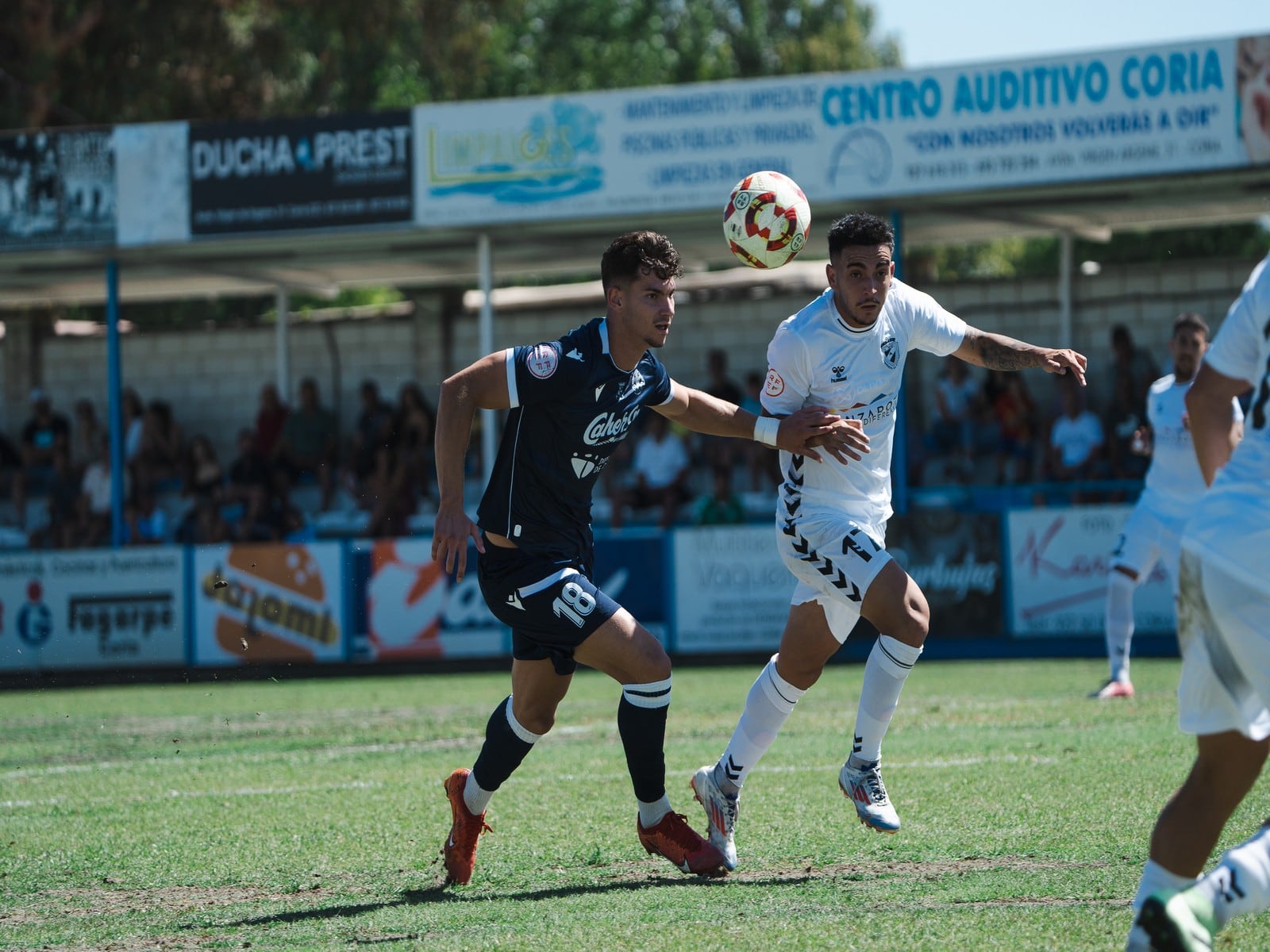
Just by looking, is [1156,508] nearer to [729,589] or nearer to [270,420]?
[729,589]

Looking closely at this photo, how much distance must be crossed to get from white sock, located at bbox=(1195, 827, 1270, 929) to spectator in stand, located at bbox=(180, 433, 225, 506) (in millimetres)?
18759

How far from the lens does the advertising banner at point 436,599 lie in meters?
17.9

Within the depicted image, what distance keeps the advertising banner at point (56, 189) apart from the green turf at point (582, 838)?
900 centimetres

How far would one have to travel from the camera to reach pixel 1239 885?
369cm

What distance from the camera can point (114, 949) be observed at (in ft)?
16.6

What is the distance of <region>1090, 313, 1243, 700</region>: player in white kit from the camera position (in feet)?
37.7

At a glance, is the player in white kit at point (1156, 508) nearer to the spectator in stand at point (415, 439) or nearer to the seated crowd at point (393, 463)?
the seated crowd at point (393, 463)

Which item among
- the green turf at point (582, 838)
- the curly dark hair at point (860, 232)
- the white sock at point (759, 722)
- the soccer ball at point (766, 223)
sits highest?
the soccer ball at point (766, 223)

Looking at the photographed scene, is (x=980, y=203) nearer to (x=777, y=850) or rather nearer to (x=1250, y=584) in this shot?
(x=777, y=850)

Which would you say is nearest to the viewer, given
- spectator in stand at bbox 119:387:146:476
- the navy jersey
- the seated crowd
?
the navy jersey

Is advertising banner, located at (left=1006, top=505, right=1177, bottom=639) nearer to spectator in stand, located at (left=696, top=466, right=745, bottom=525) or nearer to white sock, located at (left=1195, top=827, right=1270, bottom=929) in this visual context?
spectator in stand, located at (left=696, top=466, right=745, bottom=525)

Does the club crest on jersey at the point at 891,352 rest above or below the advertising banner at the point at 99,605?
above

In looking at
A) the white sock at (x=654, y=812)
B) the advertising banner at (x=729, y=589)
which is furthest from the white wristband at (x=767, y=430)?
the advertising banner at (x=729, y=589)

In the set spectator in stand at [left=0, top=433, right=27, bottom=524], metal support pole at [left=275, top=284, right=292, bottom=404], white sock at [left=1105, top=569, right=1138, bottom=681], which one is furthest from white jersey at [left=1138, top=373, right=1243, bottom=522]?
spectator in stand at [left=0, top=433, right=27, bottom=524]
